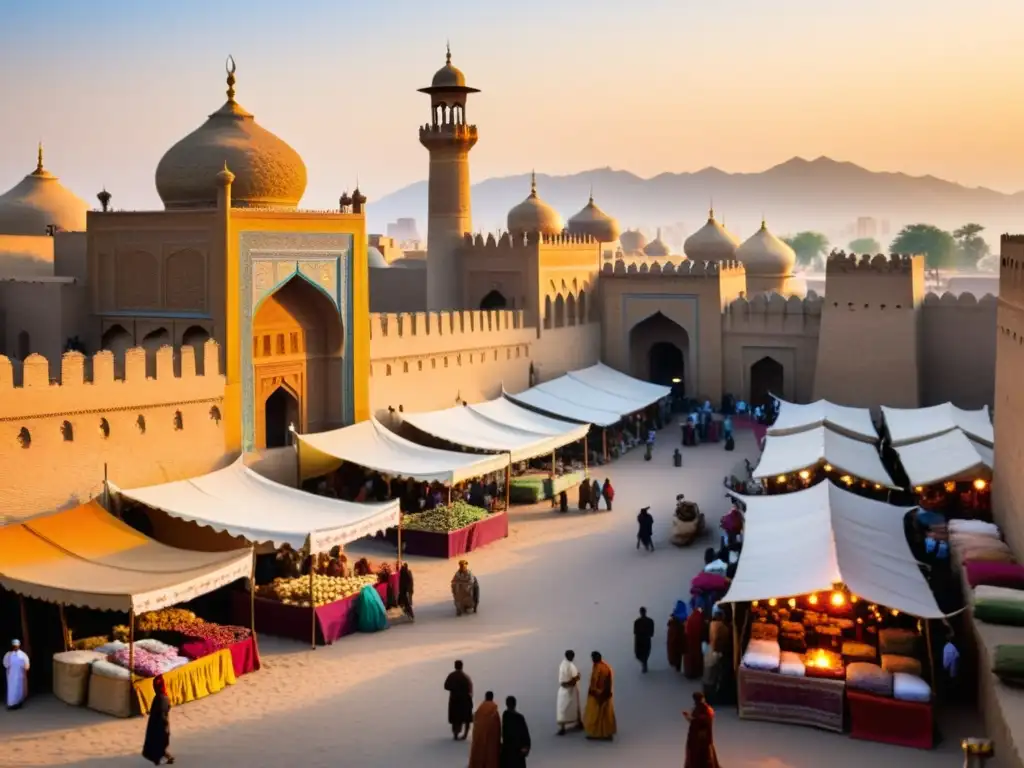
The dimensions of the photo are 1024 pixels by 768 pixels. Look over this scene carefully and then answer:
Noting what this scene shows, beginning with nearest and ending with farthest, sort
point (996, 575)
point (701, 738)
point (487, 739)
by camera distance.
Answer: point (701, 738) → point (487, 739) → point (996, 575)

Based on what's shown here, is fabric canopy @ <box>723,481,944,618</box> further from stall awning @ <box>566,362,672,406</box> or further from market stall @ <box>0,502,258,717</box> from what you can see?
stall awning @ <box>566,362,672,406</box>

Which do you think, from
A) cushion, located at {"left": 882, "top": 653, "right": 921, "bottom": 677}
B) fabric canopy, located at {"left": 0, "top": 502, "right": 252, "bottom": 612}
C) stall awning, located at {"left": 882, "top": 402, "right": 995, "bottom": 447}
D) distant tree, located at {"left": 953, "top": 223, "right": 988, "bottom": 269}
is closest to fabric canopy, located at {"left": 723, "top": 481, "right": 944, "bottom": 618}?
cushion, located at {"left": 882, "top": 653, "right": 921, "bottom": 677}

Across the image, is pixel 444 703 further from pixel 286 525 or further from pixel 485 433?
pixel 485 433

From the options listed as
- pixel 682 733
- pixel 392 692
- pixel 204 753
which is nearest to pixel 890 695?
pixel 682 733

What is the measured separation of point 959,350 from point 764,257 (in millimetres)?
10211

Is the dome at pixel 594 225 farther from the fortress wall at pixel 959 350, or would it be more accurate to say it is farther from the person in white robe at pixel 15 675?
the person in white robe at pixel 15 675

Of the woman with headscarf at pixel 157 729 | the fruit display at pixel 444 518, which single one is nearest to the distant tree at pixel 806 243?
the fruit display at pixel 444 518

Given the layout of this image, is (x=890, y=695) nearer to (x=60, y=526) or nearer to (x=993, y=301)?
(x=60, y=526)

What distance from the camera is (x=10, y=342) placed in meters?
19.6

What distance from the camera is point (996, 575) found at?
1171 cm

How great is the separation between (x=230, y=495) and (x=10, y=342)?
7.01 m

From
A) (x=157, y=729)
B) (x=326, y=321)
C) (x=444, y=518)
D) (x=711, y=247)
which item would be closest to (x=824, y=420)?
(x=444, y=518)

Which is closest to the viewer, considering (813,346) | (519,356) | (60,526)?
(60,526)

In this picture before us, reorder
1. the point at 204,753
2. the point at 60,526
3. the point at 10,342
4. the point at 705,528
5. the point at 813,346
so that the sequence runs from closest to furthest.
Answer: the point at 204,753 → the point at 60,526 → the point at 705,528 → the point at 10,342 → the point at 813,346
